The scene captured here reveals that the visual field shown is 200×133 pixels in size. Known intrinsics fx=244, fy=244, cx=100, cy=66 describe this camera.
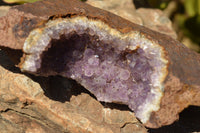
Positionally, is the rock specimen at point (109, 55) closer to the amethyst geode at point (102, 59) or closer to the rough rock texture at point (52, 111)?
the amethyst geode at point (102, 59)

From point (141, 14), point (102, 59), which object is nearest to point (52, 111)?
point (102, 59)

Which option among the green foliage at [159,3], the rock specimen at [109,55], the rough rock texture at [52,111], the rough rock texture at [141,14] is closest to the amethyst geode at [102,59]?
the rock specimen at [109,55]

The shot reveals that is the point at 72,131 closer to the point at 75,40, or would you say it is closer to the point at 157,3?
the point at 75,40

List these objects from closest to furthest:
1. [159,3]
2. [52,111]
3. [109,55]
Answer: [109,55] < [52,111] < [159,3]

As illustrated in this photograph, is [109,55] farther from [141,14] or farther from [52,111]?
[141,14]

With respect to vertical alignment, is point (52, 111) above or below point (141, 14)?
below

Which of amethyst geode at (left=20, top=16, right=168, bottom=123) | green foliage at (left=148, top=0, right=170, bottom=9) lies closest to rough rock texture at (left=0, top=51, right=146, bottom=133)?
amethyst geode at (left=20, top=16, right=168, bottom=123)
